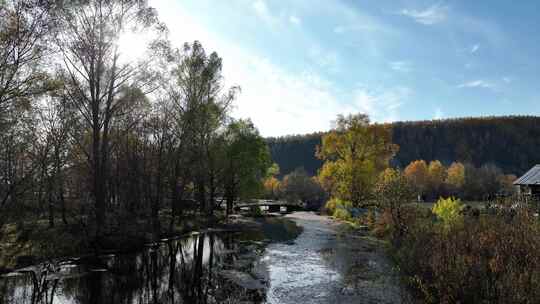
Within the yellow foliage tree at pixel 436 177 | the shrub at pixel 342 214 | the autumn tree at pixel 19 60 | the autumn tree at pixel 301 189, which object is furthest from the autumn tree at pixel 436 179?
the autumn tree at pixel 19 60

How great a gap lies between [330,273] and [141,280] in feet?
25.1

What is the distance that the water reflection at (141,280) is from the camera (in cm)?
1267

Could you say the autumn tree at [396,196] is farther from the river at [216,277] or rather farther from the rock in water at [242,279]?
the rock in water at [242,279]

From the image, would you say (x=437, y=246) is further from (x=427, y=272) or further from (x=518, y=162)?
(x=518, y=162)

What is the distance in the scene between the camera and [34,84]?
667 inches

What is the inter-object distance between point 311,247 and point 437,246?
437 inches

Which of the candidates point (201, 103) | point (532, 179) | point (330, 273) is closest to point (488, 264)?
point (330, 273)

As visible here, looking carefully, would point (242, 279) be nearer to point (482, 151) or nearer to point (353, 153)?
point (353, 153)

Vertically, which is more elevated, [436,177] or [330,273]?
[436,177]

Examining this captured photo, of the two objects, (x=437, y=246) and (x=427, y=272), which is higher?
(x=437, y=246)

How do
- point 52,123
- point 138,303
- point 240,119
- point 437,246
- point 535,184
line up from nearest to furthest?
point 138,303, point 437,246, point 52,123, point 535,184, point 240,119

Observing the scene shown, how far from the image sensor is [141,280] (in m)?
15.2

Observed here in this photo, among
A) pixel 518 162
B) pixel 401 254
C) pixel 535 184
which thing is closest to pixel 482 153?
pixel 518 162

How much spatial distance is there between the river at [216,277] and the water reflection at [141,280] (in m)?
0.03
